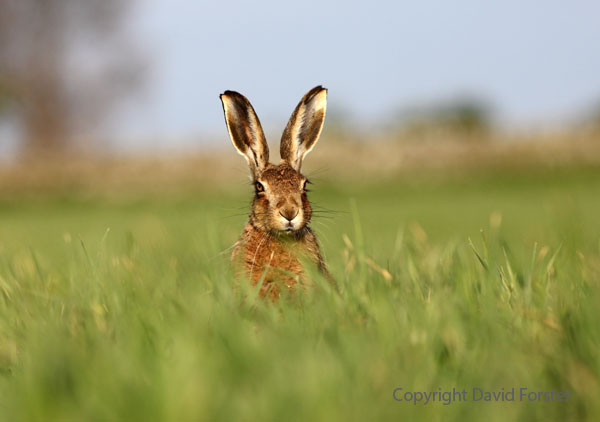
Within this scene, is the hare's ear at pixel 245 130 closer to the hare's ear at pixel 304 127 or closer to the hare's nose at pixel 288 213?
the hare's ear at pixel 304 127

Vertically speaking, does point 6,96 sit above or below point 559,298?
above

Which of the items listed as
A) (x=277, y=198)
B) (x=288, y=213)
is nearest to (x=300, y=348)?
(x=288, y=213)

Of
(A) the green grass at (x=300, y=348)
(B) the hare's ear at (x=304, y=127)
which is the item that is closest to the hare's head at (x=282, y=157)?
(B) the hare's ear at (x=304, y=127)

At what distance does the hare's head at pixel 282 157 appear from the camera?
2736mm

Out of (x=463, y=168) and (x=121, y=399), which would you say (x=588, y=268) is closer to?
(x=121, y=399)

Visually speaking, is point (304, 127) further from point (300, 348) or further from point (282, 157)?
point (300, 348)

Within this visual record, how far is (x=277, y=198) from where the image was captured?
9.14ft

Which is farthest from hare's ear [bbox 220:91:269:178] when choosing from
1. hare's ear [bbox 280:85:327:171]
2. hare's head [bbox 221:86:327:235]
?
hare's ear [bbox 280:85:327:171]

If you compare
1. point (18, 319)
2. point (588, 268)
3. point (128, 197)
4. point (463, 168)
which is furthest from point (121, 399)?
point (463, 168)

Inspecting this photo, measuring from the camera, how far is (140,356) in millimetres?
1650

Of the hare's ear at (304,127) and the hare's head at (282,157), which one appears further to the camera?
the hare's ear at (304,127)

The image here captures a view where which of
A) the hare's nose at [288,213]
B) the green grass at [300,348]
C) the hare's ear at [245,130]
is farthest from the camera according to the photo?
the hare's ear at [245,130]

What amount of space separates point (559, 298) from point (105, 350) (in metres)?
1.39

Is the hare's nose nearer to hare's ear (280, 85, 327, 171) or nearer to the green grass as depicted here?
the green grass
